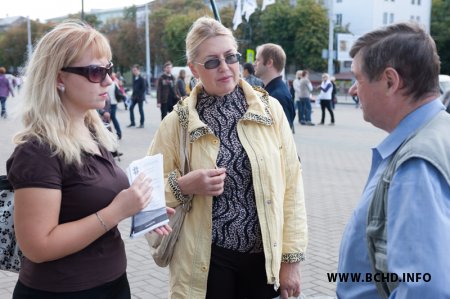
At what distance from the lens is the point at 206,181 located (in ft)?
7.13

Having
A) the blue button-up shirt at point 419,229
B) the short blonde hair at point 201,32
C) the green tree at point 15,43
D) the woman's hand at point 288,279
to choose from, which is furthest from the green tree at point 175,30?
the blue button-up shirt at point 419,229

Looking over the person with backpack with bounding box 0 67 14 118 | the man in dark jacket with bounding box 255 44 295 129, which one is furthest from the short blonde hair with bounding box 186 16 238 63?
the person with backpack with bounding box 0 67 14 118

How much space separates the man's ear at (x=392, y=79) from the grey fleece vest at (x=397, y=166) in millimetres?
139

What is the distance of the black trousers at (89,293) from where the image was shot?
190cm

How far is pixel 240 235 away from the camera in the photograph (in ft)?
7.55

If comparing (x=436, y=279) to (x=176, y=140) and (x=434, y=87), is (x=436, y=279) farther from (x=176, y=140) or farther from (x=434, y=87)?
(x=176, y=140)

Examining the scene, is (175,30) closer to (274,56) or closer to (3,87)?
(3,87)

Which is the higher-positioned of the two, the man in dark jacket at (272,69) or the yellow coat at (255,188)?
the man in dark jacket at (272,69)

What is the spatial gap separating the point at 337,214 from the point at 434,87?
204 inches

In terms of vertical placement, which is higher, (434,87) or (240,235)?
(434,87)

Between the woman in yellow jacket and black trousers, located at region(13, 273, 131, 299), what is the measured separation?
0.33 m

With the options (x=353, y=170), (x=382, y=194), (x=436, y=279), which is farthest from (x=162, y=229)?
(x=353, y=170)

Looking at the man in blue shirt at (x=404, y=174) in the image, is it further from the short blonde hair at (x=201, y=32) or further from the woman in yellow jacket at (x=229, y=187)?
the short blonde hair at (x=201, y=32)

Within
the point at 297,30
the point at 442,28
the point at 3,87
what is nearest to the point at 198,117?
the point at 3,87
